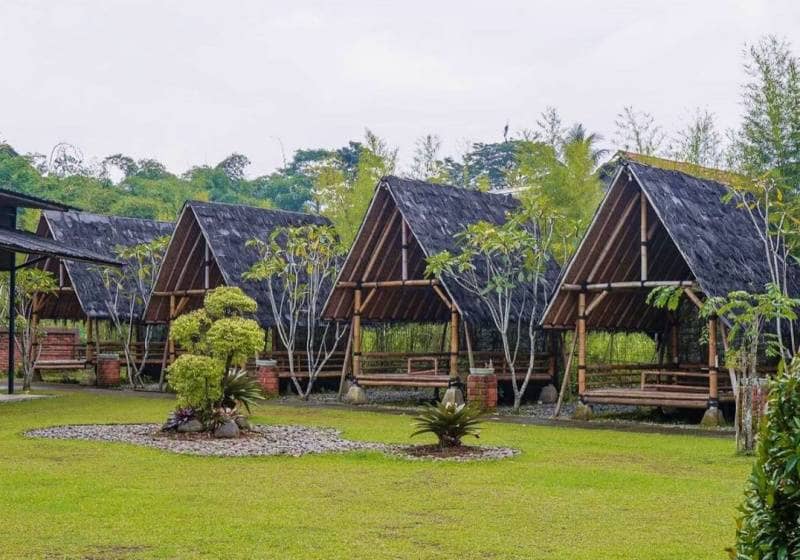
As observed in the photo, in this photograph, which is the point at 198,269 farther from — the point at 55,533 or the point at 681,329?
the point at 55,533

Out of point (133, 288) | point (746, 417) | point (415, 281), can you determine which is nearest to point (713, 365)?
point (746, 417)

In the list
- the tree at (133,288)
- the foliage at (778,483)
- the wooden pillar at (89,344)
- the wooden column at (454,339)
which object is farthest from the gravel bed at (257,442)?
the wooden pillar at (89,344)

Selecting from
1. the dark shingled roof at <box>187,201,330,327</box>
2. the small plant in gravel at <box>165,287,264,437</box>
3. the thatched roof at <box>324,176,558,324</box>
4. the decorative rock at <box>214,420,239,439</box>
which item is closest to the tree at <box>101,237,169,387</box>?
the dark shingled roof at <box>187,201,330,327</box>

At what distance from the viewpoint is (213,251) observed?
2309cm

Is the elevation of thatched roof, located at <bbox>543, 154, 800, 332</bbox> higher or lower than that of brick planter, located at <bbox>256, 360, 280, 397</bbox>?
higher

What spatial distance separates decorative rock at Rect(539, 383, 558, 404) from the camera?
70.5 feet

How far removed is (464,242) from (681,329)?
4327 mm

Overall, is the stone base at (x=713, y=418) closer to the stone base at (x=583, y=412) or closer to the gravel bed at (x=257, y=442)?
the stone base at (x=583, y=412)

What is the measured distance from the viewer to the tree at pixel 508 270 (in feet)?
60.8

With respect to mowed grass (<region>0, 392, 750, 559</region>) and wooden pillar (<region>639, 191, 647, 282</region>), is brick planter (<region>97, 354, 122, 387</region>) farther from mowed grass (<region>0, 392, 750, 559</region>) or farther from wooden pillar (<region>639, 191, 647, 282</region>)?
wooden pillar (<region>639, 191, 647, 282</region>)

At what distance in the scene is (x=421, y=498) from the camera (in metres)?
9.06

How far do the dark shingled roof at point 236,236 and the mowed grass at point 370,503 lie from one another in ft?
32.0

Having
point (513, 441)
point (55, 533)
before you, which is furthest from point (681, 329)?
point (55, 533)

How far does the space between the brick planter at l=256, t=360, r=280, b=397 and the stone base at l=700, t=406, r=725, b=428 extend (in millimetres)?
9365
